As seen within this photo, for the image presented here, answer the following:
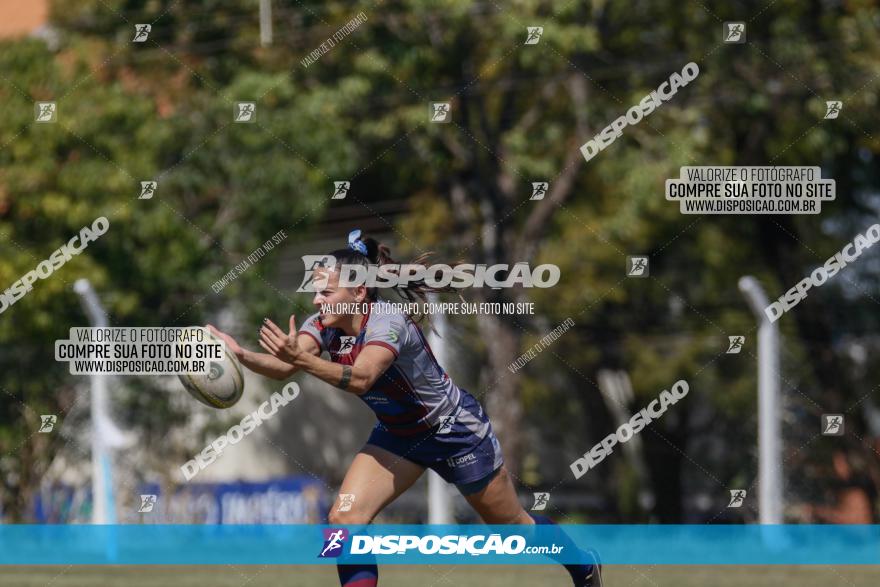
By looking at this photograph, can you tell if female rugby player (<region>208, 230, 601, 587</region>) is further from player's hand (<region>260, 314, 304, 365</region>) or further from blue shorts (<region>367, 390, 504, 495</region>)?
player's hand (<region>260, 314, 304, 365</region>)

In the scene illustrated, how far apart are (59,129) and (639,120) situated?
8.21 meters

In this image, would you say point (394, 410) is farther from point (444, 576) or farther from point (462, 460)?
point (444, 576)

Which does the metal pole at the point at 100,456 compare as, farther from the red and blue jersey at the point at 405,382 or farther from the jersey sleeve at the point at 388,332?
the jersey sleeve at the point at 388,332

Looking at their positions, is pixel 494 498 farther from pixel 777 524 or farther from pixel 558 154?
pixel 558 154

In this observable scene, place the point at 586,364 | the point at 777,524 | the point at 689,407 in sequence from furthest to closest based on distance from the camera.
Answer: the point at 689,407, the point at 586,364, the point at 777,524

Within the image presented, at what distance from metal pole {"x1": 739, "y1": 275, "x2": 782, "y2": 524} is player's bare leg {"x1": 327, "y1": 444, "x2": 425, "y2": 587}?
26.6ft

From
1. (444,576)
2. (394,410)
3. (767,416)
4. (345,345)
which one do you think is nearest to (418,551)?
(444,576)

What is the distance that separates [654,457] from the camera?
1198 inches

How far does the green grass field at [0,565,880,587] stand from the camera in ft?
39.0

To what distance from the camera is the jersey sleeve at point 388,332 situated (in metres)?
8.38

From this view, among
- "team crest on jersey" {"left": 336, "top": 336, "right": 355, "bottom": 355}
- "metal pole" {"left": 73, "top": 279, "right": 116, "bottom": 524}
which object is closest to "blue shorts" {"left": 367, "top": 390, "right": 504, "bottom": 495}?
"team crest on jersey" {"left": 336, "top": 336, "right": 355, "bottom": 355}

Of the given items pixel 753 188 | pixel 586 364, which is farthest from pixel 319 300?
pixel 586 364

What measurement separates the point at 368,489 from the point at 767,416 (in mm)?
9314

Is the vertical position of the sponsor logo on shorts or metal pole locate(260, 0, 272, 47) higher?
metal pole locate(260, 0, 272, 47)
